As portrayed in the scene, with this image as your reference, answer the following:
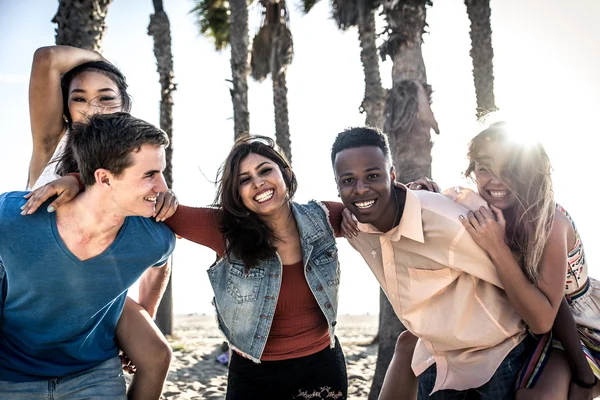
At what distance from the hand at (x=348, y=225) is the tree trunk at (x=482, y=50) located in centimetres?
565

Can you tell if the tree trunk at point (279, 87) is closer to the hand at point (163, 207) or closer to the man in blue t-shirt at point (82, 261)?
the hand at point (163, 207)

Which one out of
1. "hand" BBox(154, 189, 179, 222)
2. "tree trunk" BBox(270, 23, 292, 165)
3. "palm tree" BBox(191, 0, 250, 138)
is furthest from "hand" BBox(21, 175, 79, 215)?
"tree trunk" BBox(270, 23, 292, 165)

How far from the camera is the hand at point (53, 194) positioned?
2.70 m

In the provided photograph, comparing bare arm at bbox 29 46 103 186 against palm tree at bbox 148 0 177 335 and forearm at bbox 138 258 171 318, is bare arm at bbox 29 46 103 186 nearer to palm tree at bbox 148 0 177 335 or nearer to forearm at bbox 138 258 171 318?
forearm at bbox 138 258 171 318

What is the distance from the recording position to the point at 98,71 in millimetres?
3471

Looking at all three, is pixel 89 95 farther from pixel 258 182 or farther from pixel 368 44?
pixel 368 44

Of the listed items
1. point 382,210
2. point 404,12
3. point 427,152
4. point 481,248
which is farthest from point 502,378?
Answer: point 404,12

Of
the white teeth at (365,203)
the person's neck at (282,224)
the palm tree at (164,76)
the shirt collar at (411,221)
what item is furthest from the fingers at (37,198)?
the palm tree at (164,76)

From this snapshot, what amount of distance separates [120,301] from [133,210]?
63 cm

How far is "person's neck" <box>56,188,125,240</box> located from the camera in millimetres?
2861

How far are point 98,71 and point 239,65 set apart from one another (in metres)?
6.99

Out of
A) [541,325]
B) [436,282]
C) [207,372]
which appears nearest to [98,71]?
[436,282]

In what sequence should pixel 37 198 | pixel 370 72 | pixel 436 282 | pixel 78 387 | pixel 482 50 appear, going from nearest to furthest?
pixel 37 198
pixel 78 387
pixel 436 282
pixel 482 50
pixel 370 72

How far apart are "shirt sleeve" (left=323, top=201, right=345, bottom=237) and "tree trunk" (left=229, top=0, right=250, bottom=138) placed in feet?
20.1
